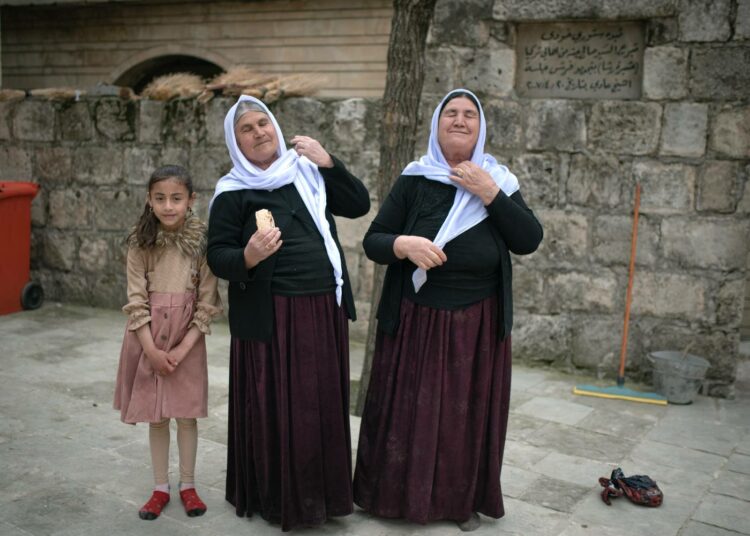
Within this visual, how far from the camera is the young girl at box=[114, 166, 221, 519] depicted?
331 centimetres

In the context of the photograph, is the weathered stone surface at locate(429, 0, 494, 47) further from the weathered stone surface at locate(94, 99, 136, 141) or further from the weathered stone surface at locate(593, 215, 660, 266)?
the weathered stone surface at locate(94, 99, 136, 141)

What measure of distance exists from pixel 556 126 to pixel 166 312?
377 centimetres

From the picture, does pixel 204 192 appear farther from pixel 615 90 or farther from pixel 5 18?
pixel 5 18

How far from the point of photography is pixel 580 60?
5.99 metres

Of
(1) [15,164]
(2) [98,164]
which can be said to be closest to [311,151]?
(2) [98,164]

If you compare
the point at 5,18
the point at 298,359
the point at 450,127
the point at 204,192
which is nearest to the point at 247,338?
the point at 298,359

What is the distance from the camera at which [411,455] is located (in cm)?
332

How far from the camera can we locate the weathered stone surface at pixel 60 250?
25.6 ft

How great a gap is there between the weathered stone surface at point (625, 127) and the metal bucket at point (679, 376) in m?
1.59

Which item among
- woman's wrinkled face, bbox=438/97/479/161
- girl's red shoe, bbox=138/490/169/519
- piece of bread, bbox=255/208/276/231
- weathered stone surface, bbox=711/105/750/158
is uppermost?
weathered stone surface, bbox=711/105/750/158

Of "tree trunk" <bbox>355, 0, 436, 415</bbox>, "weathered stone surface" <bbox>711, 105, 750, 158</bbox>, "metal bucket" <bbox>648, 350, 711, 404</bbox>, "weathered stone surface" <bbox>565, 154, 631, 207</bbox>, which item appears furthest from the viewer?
"weathered stone surface" <bbox>565, 154, 631, 207</bbox>

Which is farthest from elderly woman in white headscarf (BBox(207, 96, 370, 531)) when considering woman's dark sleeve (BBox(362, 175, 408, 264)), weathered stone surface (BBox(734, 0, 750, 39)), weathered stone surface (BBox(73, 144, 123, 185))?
weathered stone surface (BBox(73, 144, 123, 185))

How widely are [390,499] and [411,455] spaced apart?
0.25 metres

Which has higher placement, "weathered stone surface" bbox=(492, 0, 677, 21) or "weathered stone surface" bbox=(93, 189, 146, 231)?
"weathered stone surface" bbox=(492, 0, 677, 21)
